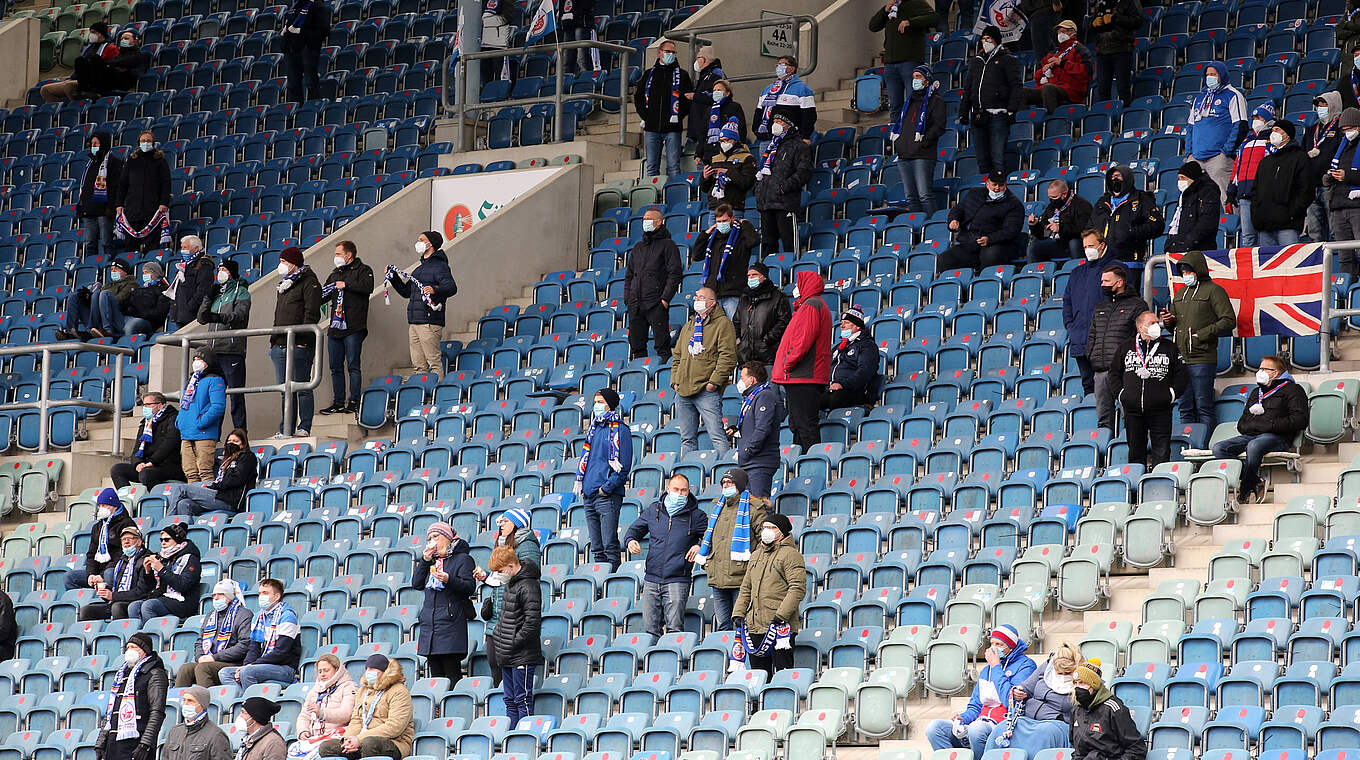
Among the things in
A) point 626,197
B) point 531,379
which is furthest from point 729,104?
point 531,379

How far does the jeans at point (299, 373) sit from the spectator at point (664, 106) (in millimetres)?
4339

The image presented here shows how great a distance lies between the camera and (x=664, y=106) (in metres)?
21.2

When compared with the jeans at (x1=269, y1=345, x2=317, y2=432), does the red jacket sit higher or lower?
higher

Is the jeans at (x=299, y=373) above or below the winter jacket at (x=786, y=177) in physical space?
below

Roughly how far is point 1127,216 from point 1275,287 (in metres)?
1.55

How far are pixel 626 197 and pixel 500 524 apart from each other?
8129mm

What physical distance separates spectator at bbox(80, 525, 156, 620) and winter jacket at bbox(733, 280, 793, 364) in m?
4.94

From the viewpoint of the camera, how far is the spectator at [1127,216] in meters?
16.5

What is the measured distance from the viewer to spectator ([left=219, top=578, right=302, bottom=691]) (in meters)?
14.6

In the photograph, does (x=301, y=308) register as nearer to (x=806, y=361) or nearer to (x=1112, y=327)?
(x=806, y=361)

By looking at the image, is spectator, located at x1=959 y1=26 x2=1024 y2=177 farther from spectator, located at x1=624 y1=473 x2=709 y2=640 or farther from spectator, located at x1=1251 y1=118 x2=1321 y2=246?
spectator, located at x1=624 y1=473 x2=709 y2=640

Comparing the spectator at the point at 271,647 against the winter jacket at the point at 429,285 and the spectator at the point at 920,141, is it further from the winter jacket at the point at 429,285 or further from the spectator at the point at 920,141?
the spectator at the point at 920,141

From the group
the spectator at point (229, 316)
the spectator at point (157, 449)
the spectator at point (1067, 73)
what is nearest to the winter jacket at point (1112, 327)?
the spectator at point (1067, 73)

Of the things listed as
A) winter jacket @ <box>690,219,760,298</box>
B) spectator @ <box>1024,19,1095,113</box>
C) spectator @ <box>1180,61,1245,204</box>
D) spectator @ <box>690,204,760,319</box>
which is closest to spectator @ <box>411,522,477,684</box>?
spectator @ <box>690,204,760,319</box>
